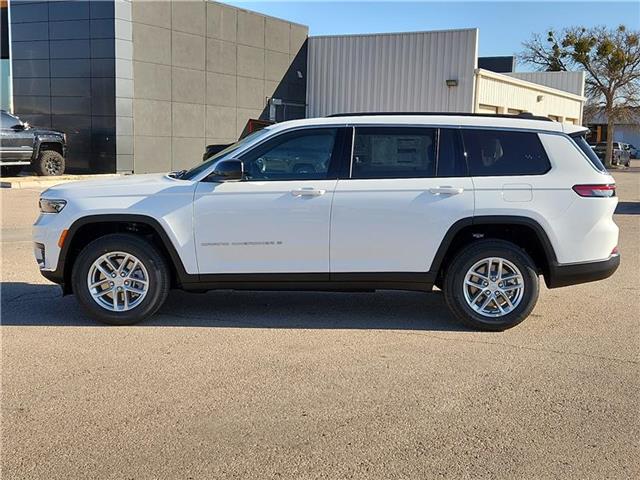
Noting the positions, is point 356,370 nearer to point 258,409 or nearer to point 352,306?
point 258,409

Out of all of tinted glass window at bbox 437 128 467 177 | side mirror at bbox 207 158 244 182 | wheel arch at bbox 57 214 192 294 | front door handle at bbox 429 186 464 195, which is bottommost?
wheel arch at bbox 57 214 192 294

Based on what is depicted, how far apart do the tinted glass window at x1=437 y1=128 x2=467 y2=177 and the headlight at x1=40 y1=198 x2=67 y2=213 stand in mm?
3289

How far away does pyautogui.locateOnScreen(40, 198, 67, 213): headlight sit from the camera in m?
5.71

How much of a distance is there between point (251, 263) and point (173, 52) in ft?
60.5

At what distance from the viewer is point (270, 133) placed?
5.83 metres

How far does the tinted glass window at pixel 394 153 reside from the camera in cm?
574

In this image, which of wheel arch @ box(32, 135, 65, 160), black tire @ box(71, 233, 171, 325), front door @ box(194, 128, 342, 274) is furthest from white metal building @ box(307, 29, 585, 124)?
black tire @ box(71, 233, 171, 325)

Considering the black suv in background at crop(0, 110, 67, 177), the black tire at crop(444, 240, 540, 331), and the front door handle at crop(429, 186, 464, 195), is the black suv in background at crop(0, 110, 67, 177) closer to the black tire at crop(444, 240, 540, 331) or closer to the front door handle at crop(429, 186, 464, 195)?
the front door handle at crop(429, 186, 464, 195)

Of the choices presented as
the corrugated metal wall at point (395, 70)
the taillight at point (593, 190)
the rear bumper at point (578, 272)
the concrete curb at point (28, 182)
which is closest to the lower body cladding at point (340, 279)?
the rear bumper at point (578, 272)

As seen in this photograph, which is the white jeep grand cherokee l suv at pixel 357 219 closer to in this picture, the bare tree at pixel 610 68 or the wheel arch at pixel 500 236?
the wheel arch at pixel 500 236

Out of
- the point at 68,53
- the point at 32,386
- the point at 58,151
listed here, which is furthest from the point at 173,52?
the point at 32,386

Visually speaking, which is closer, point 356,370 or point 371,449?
point 371,449

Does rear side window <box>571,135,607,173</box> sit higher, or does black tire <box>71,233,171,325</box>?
rear side window <box>571,135,607,173</box>

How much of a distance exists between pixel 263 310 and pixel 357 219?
4.74 ft
